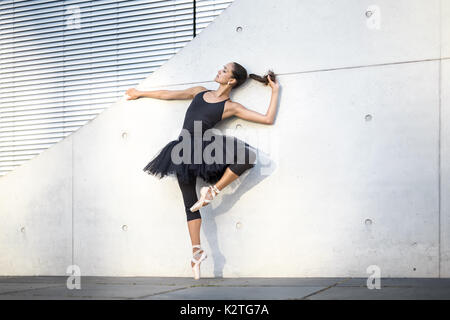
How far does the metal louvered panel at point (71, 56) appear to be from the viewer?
4.72m

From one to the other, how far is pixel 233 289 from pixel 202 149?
1.13 m

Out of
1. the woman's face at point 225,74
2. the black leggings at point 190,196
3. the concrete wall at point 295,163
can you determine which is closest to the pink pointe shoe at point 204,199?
the black leggings at point 190,196

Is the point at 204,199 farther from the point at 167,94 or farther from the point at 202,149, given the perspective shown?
the point at 167,94

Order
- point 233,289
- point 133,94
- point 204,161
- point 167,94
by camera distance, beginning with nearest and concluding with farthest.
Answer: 1. point 233,289
2. point 204,161
3. point 167,94
4. point 133,94

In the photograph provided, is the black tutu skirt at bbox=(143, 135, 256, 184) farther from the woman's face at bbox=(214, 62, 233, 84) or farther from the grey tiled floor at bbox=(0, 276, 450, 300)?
the grey tiled floor at bbox=(0, 276, 450, 300)

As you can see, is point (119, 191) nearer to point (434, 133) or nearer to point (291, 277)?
point (291, 277)

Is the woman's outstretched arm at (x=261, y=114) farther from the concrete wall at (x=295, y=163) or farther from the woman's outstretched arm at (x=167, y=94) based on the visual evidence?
the woman's outstretched arm at (x=167, y=94)

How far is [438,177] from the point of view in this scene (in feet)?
12.5

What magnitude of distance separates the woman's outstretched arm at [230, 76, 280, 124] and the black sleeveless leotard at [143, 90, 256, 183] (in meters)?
0.11

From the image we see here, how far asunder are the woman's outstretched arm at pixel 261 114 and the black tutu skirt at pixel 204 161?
19 centimetres

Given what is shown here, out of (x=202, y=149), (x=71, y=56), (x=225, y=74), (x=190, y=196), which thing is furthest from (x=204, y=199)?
(x=71, y=56)

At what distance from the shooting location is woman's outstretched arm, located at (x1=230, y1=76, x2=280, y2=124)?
4195 millimetres

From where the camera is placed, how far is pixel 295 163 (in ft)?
13.7
